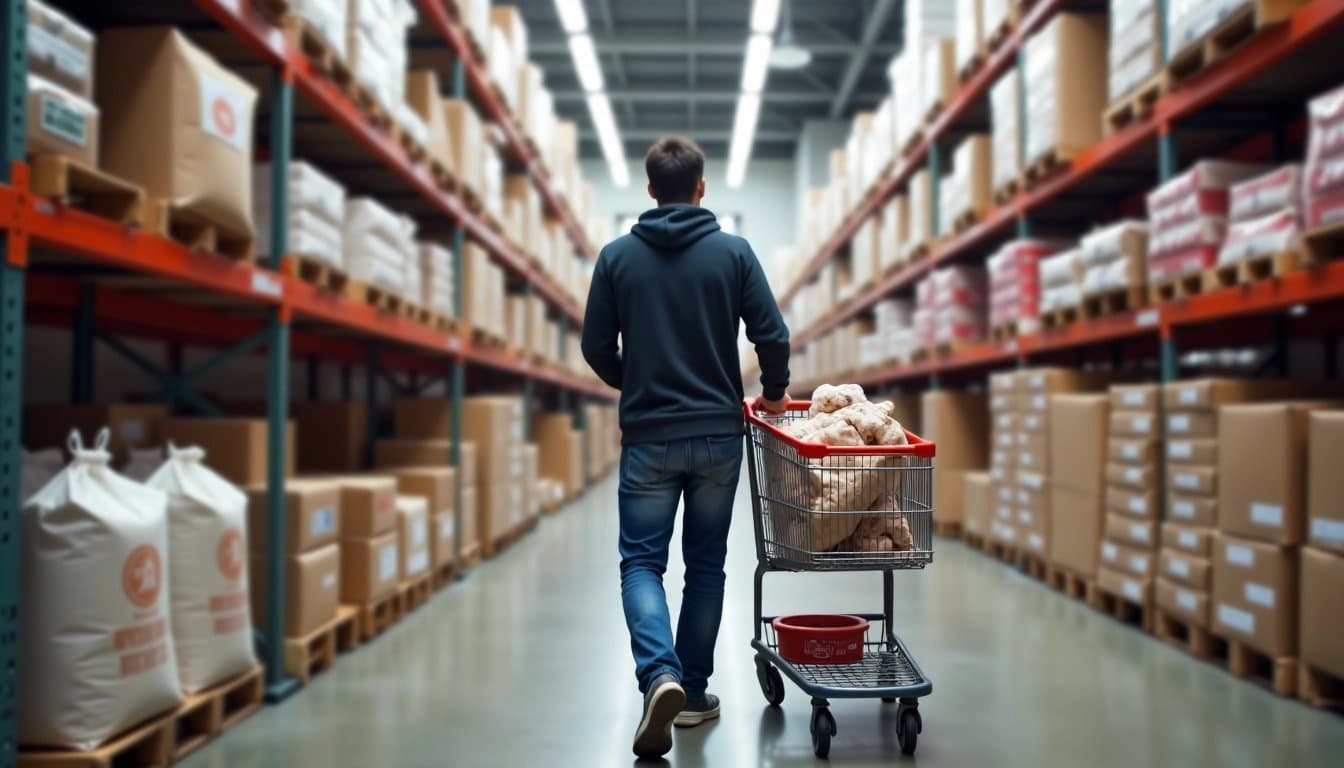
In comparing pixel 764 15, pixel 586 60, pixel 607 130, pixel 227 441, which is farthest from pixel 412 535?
pixel 607 130

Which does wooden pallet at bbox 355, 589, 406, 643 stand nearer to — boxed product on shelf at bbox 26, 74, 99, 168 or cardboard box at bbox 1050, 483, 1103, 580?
boxed product on shelf at bbox 26, 74, 99, 168

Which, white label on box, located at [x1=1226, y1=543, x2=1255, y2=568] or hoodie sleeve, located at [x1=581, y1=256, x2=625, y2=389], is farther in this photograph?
white label on box, located at [x1=1226, y1=543, x2=1255, y2=568]

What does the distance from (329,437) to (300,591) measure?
269cm

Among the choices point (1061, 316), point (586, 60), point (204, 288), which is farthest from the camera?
point (586, 60)

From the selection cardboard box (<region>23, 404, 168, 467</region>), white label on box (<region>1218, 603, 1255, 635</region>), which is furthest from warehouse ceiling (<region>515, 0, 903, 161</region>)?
cardboard box (<region>23, 404, 168, 467</region>)

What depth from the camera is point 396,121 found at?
556 cm

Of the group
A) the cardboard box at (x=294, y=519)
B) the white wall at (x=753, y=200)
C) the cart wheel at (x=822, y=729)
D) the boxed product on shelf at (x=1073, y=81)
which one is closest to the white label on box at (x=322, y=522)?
the cardboard box at (x=294, y=519)

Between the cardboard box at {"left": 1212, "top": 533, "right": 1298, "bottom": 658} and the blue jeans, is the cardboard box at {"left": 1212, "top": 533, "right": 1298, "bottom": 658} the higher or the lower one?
the lower one

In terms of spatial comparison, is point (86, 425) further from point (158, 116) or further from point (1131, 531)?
point (1131, 531)

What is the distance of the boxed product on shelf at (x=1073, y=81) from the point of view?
627cm

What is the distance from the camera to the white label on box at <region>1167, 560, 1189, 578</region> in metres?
4.52

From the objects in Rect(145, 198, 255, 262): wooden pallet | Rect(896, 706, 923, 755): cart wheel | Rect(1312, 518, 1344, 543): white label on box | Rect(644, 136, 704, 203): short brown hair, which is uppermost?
Rect(644, 136, 704, 203): short brown hair

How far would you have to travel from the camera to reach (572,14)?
1237 cm

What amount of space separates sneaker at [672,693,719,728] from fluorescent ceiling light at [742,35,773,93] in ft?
39.6
